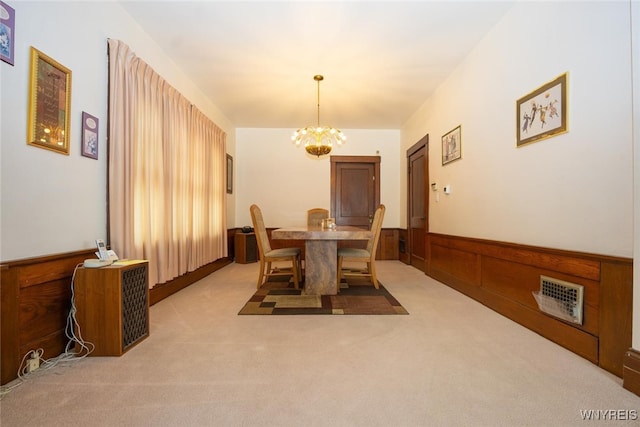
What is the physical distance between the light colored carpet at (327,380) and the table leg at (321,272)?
92 cm

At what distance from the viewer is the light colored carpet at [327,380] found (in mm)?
1321

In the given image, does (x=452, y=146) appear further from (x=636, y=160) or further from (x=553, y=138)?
(x=636, y=160)

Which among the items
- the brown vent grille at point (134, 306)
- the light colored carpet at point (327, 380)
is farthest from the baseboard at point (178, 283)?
the brown vent grille at point (134, 306)

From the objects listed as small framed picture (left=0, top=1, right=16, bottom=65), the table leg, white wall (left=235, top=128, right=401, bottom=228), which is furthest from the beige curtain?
white wall (left=235, top=128, right=401, bottom=228)

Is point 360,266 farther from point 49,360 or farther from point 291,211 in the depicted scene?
point 49,360

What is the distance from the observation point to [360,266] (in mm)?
5332

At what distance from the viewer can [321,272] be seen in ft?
11.3

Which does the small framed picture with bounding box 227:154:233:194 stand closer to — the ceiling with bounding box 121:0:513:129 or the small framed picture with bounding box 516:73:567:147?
the ceiling with bounding box 121:0:513:129

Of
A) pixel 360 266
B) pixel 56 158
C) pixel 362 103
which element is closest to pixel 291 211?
pixel 360 266

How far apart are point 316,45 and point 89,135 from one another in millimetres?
2318

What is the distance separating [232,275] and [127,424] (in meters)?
3.34

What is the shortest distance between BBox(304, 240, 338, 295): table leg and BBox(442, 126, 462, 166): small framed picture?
2.02 m

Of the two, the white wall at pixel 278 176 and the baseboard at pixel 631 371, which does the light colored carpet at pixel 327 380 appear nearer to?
the baseboard at pixel 631 371

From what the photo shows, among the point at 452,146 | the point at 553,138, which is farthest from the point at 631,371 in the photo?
the point at 452,146
